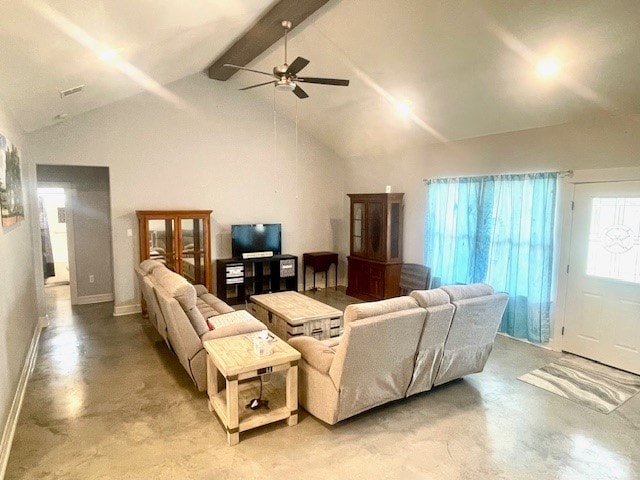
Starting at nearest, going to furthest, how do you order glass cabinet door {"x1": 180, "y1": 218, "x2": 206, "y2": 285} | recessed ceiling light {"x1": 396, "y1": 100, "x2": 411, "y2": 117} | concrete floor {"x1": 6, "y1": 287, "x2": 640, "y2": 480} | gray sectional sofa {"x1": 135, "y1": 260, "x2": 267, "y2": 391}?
concrete floor {"x1": 6, "y1": 287, "x2": 640, "y2": 480} < gray sectional sofa {"x1": 135, "y1": 260, "x2": 267, "y2": 391} < recessed ceiling light {"x1": 396, "y1": 100, "x2": 411, "y2": 117} < glass cabinet door {"x1": 180, "y1": 218, "x2": 206, "y2": 285}

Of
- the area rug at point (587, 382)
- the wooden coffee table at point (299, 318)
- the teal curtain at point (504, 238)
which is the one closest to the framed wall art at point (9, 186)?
the wooden coffee table at point (299, 318)

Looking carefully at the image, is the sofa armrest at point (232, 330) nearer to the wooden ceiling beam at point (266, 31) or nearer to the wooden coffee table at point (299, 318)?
the wooden coffee table at point (299, 318)

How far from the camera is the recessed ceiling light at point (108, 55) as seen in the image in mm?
2971

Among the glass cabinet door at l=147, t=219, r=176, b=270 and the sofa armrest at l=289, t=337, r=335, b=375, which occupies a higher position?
the glass cabinet door at l=147, t=219, r=176, b=270

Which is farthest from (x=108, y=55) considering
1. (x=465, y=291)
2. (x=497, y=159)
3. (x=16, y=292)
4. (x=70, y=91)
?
(x=497, y=159)

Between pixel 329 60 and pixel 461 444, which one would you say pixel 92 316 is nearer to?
pixel 329 60

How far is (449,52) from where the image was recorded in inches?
154

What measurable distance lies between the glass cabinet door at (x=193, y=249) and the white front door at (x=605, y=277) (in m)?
5.08

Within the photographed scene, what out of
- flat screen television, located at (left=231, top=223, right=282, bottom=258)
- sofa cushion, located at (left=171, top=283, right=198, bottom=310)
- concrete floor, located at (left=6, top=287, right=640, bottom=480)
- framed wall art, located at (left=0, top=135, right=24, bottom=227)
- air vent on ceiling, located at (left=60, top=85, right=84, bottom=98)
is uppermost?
air vent on ceiling, located at (left=60, top=85, right=84, bottom=98)

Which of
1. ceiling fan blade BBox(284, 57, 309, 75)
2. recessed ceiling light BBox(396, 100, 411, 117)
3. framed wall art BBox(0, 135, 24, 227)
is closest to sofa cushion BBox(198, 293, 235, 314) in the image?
framed wall art BBox(0, 135, 24, 227)

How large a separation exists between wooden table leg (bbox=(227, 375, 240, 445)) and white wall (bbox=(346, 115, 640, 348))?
3.89 meters

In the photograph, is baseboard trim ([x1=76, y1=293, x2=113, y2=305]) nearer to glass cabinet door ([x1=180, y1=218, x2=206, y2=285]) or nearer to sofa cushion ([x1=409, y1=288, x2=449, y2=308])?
glass cabinet door ([x1=180, y1=218, x2=206, y2=285])

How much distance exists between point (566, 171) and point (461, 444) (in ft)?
10.7

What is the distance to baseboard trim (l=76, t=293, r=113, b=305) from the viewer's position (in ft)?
21.1
